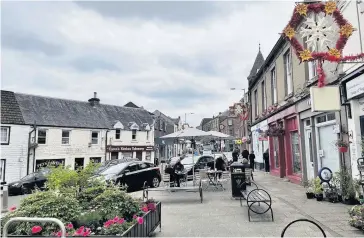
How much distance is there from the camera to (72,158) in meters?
28.9

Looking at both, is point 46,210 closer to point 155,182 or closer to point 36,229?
point 36,229

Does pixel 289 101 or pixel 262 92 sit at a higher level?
pixel 262 92

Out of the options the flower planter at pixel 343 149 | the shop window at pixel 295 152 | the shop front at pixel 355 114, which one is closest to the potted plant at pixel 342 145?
the flower planter at pixel 343 149

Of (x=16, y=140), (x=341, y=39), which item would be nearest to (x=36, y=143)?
(x=16, y=140)

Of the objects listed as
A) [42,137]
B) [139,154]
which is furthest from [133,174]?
[139,154]

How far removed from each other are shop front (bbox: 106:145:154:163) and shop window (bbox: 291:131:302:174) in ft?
75.8

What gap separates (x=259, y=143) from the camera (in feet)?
79.0

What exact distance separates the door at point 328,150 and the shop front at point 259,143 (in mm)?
8543

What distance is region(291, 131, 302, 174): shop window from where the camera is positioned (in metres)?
14.2

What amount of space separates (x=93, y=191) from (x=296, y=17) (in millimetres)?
7275

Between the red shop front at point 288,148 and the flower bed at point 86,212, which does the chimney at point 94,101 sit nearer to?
the red shop front at point 288,148

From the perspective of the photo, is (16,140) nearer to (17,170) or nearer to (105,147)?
(17,170)

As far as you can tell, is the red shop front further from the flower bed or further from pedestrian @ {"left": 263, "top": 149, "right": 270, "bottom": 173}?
the flower bed

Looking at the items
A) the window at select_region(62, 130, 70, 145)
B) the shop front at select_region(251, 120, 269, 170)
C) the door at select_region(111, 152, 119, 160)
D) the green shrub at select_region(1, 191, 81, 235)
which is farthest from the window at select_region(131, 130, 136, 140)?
the green shrub at select_region(1, 191, 81, 235)
